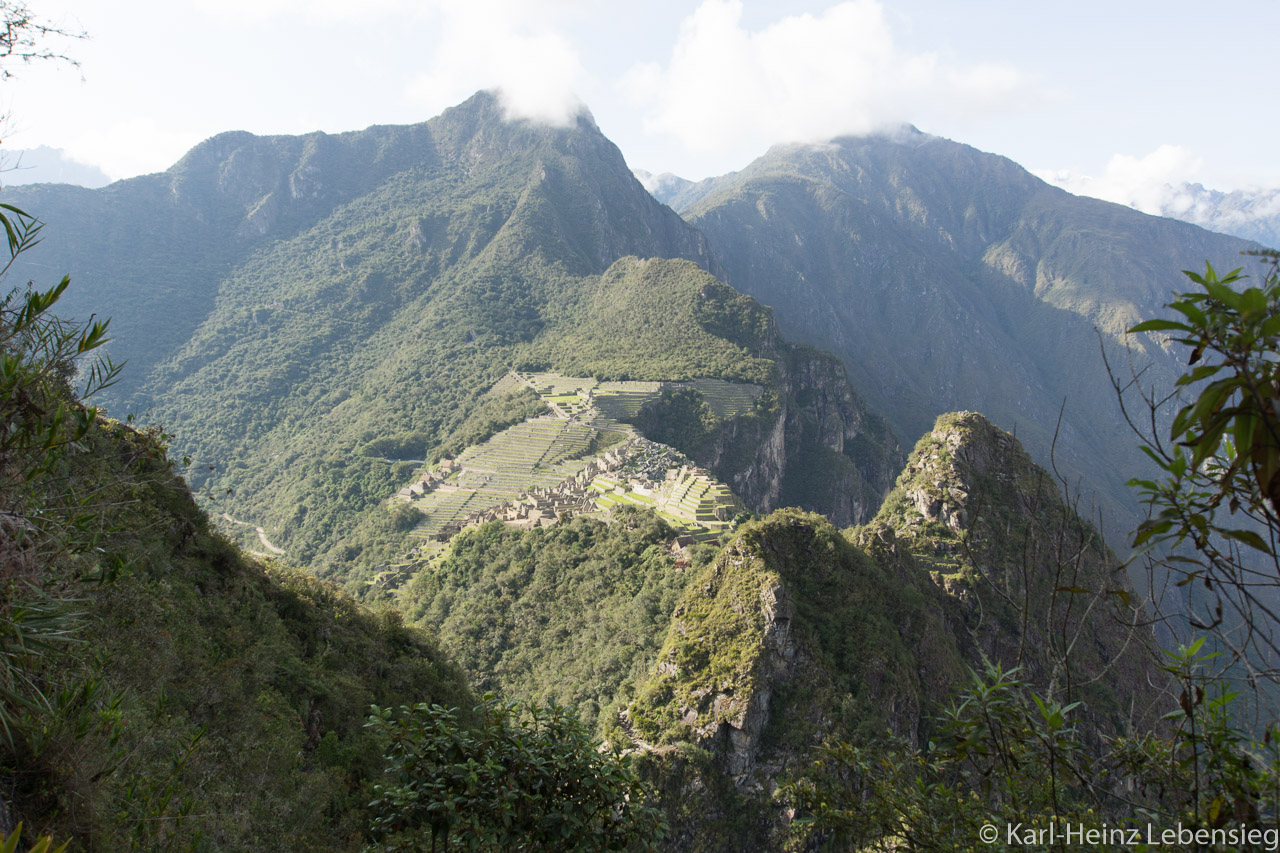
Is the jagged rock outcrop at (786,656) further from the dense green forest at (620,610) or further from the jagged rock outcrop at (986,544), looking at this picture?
the jagged rock outcrop at (986,544)

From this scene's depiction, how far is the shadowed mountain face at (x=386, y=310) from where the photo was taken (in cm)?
8256

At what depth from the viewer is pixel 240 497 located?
257 ft

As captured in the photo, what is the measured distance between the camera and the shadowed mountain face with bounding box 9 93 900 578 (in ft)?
271

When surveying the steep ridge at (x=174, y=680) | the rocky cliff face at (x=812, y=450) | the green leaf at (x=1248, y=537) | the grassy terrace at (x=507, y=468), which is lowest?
the steep ridge at (x=174, y=680)

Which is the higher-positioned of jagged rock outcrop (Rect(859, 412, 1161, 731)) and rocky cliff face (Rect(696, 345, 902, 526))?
rocky cliff face (Rect(696, 345, 902, 526))

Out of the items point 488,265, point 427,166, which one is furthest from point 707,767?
point 427,166

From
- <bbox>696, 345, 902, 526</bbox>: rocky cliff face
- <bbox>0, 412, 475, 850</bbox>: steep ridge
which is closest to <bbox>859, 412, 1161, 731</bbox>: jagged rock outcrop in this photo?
<bbox>0, 412, 475, 850</bbox>: steep ridge

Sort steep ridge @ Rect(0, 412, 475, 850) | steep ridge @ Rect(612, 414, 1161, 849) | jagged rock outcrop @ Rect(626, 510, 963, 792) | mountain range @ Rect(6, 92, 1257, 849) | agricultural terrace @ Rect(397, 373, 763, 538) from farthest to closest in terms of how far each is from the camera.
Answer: agricultural terrace @ Rect(397, 373, 763, 538) < jagged rock outcrop @ Rect(626, 510, 963, 792) < steep ridge @ Rect(612, 414, 1161, 849) < mountain range @ Rect(6, 92, 1257, 849) < steep ridge @ Rect(0, 412, 475, 850)

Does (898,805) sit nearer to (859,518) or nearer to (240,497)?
(859,518)

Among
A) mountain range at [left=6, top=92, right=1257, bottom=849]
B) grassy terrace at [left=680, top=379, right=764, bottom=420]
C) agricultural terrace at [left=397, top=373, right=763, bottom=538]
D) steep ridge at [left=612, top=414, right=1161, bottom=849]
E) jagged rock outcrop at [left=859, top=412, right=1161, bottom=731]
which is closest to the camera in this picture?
mountain range at [left=6, top=92, right=1257, bottom=849]

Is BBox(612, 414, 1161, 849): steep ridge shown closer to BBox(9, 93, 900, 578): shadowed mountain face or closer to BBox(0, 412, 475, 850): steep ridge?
BBox(0, 412, 475, 850): steep ridge

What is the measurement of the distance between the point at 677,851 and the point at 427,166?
193944 millimetres

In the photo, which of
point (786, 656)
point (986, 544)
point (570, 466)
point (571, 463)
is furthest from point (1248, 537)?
point (571, 463)

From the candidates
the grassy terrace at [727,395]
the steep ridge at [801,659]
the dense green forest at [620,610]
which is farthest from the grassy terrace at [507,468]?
the steep ridge at [801,659]
